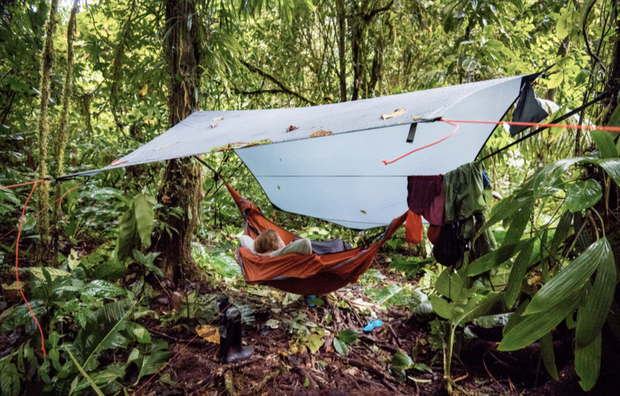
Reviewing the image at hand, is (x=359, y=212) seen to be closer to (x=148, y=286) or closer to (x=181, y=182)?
(x=181, y=182)

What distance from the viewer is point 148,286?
1.86 meters

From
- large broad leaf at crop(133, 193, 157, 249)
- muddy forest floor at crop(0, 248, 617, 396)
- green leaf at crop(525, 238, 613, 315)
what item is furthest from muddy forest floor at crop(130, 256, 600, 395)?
green leaf at crop(525, 238, 613, 315)

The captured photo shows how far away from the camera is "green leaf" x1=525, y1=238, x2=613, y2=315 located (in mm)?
610

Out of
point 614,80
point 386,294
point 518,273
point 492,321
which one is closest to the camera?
point 518,273

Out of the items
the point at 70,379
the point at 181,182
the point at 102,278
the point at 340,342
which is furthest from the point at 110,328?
the point at 340,342

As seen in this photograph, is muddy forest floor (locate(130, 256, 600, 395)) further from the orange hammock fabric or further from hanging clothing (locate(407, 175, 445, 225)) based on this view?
hanging clothing (locate(407, 175, 445, 225))

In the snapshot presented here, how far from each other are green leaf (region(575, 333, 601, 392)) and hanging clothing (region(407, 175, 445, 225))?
0.71 meters

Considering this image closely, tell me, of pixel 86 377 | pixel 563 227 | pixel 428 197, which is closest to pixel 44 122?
pixel 86 377

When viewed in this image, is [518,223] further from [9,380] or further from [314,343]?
[9,380]

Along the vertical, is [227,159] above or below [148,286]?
above

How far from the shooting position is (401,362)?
157cm

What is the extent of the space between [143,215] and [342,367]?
47.5 inches

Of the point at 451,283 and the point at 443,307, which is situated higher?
the point at 451,283

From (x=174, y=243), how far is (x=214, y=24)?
145 cm
